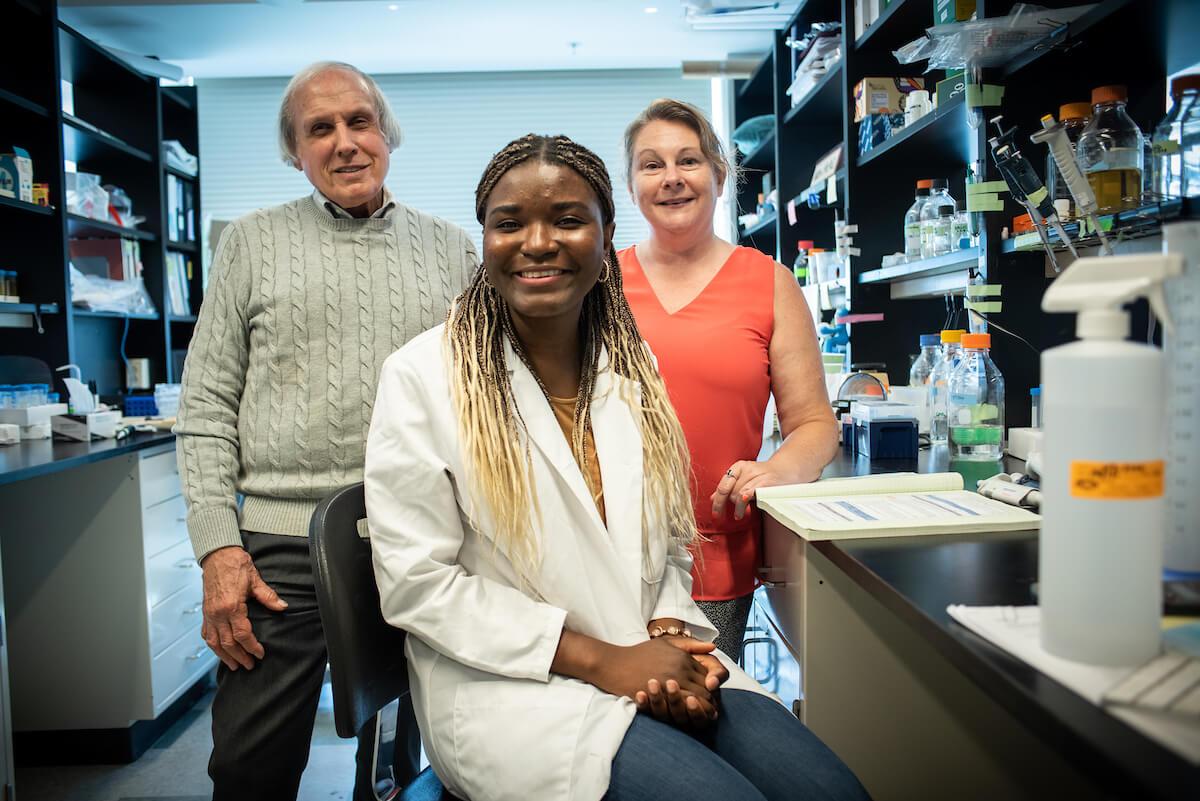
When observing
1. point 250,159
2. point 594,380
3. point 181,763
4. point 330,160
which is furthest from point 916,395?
point 250,159

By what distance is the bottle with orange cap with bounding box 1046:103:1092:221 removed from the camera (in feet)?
5.15

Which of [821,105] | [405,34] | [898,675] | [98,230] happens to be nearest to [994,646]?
[898,675]

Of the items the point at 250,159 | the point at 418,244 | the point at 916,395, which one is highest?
the point at 250,159

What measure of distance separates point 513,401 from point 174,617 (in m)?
1.97

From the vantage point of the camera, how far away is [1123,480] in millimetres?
606

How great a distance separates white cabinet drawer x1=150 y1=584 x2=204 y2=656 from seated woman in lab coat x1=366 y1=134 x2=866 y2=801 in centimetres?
164

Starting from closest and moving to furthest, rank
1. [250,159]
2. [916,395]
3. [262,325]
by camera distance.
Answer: [262,325] → [916,395] → [250,159]

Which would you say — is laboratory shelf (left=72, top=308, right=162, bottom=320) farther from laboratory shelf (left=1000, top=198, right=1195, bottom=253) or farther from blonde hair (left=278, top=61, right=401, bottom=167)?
laboratory shelf (left=1000, top=198, right=1195, bottom=253)

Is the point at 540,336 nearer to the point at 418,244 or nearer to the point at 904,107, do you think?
the point at 418,244

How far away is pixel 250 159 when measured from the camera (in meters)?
4.74

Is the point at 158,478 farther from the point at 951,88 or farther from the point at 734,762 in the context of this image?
the point at 951,88

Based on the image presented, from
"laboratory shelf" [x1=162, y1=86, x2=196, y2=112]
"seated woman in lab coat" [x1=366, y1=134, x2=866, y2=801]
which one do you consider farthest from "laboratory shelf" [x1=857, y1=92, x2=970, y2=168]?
"laboratory shelf" [x1=162, y1=86, x2=196, y2=112]

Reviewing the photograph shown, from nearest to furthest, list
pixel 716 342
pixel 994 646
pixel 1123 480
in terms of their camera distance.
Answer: pixel 1123 480 → pixel 994 646 → pixel 716 342

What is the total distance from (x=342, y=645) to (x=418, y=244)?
823 mm
